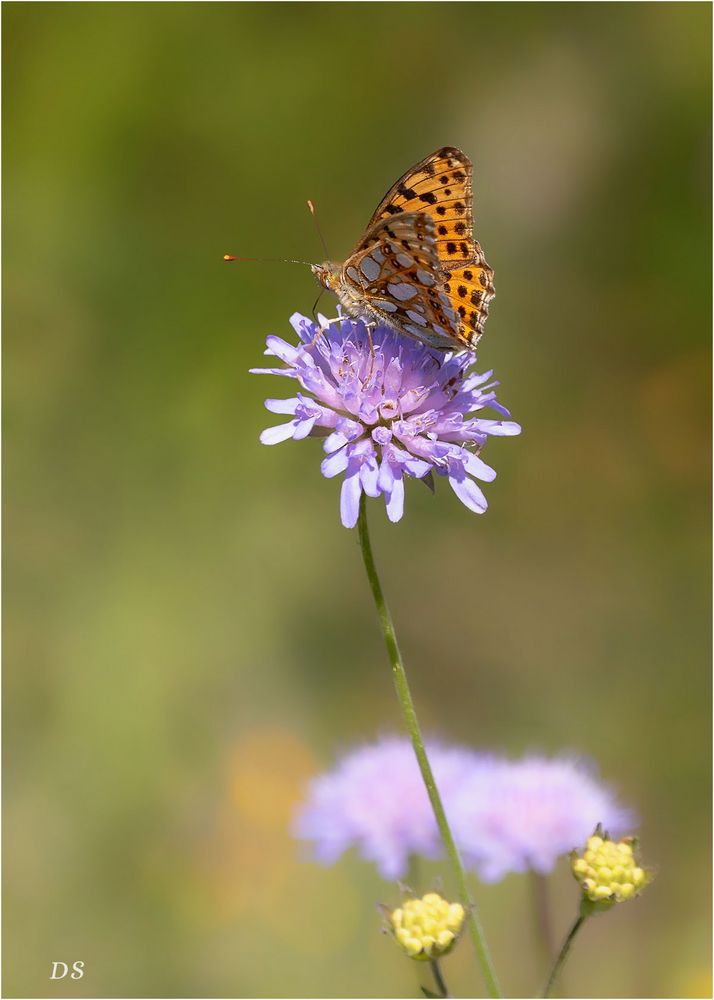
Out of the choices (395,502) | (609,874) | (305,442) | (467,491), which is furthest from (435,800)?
(305,442)

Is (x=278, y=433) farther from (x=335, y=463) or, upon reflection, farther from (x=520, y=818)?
(x=520, y=818)

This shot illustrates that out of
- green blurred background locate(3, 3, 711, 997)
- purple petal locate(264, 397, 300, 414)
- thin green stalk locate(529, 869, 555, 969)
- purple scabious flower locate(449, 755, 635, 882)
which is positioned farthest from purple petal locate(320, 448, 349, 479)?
green blurred background locate(3, 3, 711, 997)

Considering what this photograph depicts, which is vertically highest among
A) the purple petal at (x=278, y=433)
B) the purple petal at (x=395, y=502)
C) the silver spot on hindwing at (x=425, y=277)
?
the silver spot on hindwing at (x=425, y=277)

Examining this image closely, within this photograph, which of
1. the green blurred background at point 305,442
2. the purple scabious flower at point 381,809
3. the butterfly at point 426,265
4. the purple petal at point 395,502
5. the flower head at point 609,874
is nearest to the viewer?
the flower head at point 609,874

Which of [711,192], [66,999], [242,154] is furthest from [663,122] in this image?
[66,999]

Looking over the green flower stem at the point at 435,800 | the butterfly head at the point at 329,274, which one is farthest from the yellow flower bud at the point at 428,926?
the butterfly head at the point at 329,274

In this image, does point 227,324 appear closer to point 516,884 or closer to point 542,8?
point 542,8

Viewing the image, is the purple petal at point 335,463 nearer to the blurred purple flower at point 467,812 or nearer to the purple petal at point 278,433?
the purple petal at point 278,433

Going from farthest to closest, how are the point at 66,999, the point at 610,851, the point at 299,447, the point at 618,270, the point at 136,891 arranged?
the point at 618,270 → the point at 299,447 → the point at 136,891 → the point at 66,999 → the point at 610,851
